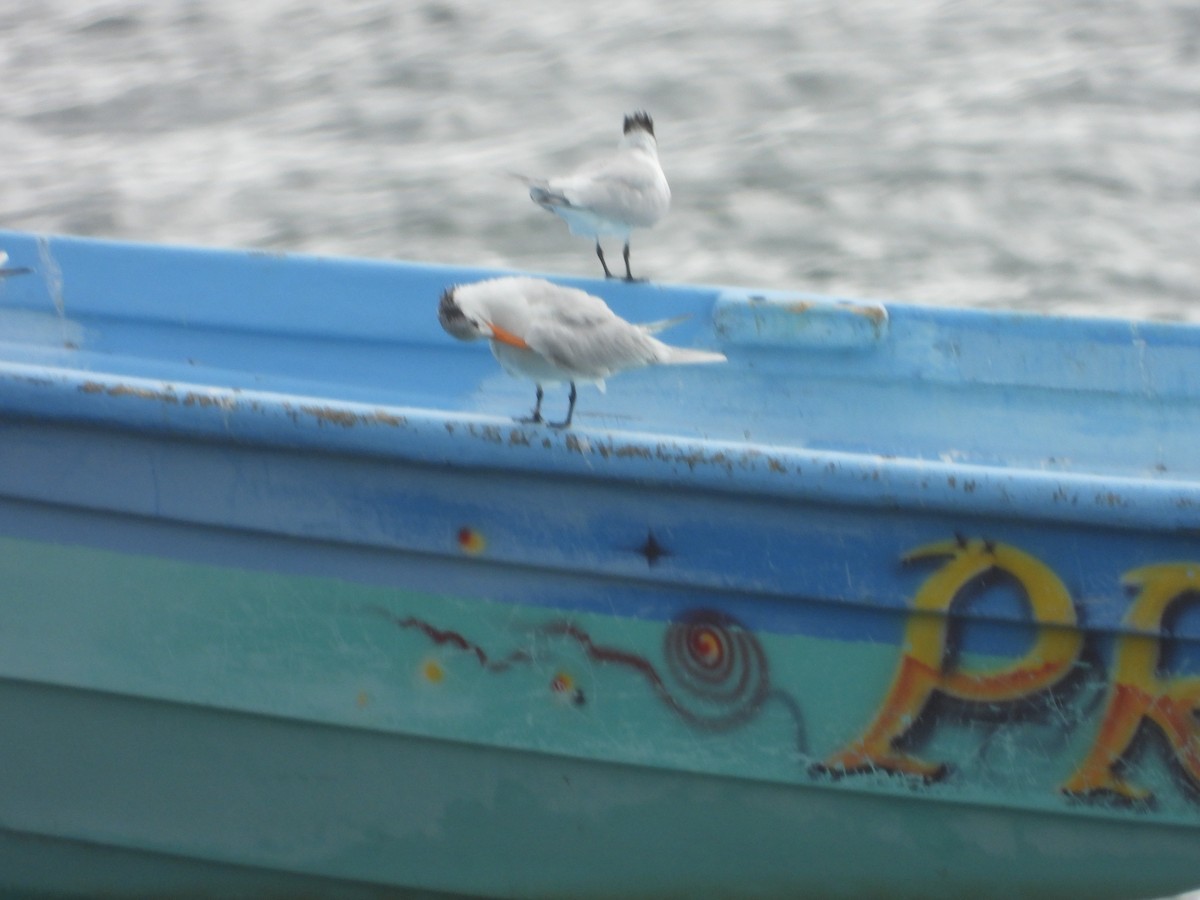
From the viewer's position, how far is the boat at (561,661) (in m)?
2.58

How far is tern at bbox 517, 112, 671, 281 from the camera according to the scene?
346 cm

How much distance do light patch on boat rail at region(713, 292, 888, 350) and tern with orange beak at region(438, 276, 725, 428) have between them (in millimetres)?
1145

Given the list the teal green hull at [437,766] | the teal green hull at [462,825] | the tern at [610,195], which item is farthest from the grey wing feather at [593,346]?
the teal green hull at [462,825]

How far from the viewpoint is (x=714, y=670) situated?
2.75 metres

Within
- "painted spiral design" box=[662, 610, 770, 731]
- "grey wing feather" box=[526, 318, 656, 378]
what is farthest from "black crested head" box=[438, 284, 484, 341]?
"painted spiral design" box=[662, 610, 770, 731]

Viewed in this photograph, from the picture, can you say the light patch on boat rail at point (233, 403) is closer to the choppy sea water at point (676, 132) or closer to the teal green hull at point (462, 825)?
the teal green hull at point (462, 825)

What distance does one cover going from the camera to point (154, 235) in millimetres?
6914

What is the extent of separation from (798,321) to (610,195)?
2.50 ft

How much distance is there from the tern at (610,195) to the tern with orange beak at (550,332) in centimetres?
67

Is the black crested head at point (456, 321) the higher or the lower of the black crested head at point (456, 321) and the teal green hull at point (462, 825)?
the higher

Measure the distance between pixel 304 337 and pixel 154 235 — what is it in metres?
3.14

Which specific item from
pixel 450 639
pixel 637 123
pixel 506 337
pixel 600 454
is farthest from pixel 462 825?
pixel 637 123

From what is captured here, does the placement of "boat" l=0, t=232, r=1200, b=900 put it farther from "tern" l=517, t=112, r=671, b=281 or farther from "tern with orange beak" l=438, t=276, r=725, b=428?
"tern" l=517, t=112, r=671, b=281

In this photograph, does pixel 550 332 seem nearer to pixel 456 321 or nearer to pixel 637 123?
pixel 456 321
